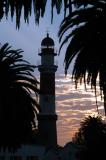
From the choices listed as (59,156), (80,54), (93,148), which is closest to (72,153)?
(59,156)

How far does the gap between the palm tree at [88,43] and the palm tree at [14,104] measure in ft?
56.0

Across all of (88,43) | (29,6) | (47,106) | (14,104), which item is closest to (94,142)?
(47,106)

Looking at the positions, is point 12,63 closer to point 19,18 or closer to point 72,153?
point 19,18

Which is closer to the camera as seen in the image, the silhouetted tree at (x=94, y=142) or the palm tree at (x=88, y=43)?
the palm tree at (x=88, y=43)

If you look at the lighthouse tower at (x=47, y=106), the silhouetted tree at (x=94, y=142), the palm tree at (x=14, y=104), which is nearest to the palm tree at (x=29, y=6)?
the palm tree at (x=14, y=104)

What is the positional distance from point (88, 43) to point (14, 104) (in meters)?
19.4

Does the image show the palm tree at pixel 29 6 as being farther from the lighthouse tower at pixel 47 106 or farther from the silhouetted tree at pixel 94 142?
the lighthouse tower at pixel 47 106

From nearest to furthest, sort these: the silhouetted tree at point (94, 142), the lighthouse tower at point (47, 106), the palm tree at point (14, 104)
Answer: the palm tree at point (14, 104)
the silhouetted tree at point (94, 142)
the lighthouse tower at point (47, 106)

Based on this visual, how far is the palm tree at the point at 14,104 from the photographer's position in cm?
4341

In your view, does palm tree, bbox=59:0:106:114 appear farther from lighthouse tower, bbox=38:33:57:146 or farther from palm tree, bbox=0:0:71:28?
lighthouse tower, bbox=38:33:57:146

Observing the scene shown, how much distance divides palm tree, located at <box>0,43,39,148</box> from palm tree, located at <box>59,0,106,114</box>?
17.1 meters

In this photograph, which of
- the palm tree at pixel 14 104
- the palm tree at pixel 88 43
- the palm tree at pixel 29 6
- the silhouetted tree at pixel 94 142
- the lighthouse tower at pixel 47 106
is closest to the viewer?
the palm tree at pixel 29 6

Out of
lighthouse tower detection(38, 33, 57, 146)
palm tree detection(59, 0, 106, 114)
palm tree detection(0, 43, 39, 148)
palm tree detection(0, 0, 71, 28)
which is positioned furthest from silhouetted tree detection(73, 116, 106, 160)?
palm tree detection(0, 0, 71, 28)

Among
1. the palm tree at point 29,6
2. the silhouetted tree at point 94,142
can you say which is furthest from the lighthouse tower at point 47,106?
the palm tree at point 29,6
